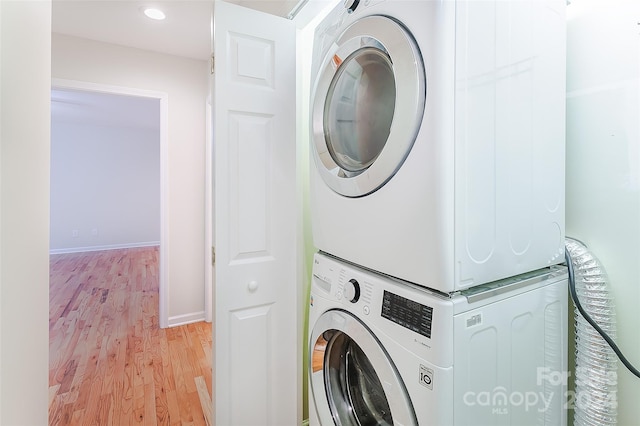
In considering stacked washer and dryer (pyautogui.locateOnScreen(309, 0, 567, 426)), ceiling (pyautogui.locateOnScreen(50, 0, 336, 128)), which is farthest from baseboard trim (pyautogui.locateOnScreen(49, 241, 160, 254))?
stacked washer and dryer (pyautogui.locateOnScreen(309, 0, 567, 426))

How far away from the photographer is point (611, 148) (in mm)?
937

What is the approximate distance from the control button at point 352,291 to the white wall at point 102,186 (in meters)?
5.94

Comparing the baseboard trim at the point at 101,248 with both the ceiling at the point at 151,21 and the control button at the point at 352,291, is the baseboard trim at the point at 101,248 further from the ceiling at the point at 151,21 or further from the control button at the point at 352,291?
the control button at the point at 352,291

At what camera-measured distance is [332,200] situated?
3.51 feet

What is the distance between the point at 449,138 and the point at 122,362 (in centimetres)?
269

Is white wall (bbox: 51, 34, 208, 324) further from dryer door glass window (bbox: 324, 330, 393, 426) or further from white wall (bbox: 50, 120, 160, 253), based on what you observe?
white wall (bbox: 50, 120, 160, 253)

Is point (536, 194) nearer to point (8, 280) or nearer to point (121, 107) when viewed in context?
point (8, 280)

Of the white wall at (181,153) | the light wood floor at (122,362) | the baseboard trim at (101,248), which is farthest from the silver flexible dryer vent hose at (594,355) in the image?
the baseboard trim at (101,248)

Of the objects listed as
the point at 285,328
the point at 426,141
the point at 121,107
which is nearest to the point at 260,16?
the point at 426,141

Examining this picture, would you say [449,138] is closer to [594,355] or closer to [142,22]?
[594,355]

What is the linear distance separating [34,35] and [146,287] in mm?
3655

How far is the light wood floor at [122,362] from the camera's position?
183 centimetres

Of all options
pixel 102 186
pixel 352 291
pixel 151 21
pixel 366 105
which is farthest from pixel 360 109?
pixel 102 186

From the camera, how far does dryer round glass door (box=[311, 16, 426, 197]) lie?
750mm
